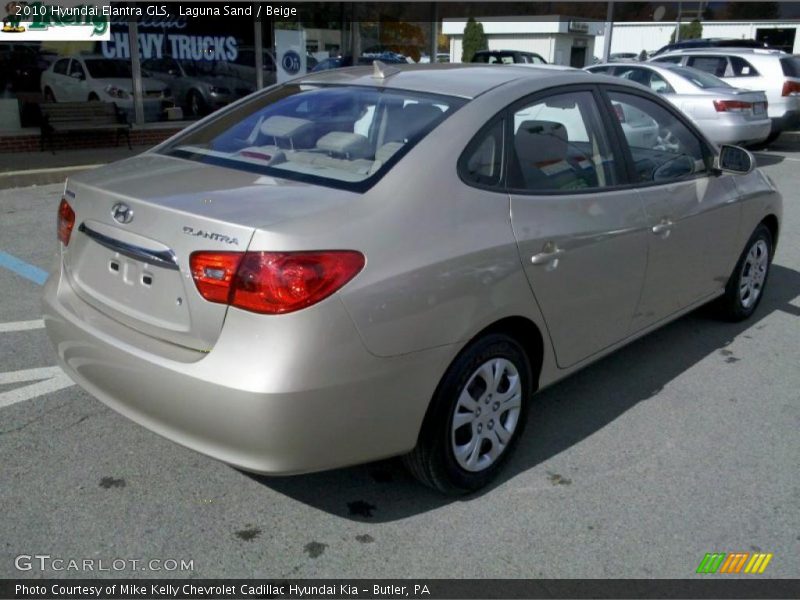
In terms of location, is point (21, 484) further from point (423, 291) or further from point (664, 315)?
point (664, 315)

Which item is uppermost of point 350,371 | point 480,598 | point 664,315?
point 350,371

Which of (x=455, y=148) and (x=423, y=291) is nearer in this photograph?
(x=423, y=291)

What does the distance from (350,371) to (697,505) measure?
1.62 m

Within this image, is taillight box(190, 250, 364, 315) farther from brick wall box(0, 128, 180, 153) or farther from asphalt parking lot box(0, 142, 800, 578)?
brick wall box(0, 128, 180, 153)

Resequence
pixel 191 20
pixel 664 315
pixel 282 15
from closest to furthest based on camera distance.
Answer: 1. pixel 664 315
2. pixel 191 20
3. pixel 282 15

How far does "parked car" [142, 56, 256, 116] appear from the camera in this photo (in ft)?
41.2

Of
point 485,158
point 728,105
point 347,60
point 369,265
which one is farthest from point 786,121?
point 369,265

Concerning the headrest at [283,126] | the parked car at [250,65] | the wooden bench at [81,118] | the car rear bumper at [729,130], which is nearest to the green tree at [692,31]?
the car rear bumper at [729,130]

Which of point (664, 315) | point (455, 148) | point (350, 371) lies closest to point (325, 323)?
point (350, 371)

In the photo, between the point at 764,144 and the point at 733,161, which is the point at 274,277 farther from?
the point at 764,144

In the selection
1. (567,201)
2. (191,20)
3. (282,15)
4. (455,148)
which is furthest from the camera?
(282,15)

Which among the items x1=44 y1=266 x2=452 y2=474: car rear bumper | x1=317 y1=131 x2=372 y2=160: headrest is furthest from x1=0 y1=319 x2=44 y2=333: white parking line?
x1=317 y1=131 x2=372 y2=160: headrest

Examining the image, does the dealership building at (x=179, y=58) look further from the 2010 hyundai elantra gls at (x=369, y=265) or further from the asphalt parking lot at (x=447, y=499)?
the 2010 hyundai elantra gls at (x=369, y=265)

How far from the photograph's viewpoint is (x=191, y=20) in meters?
12.8
